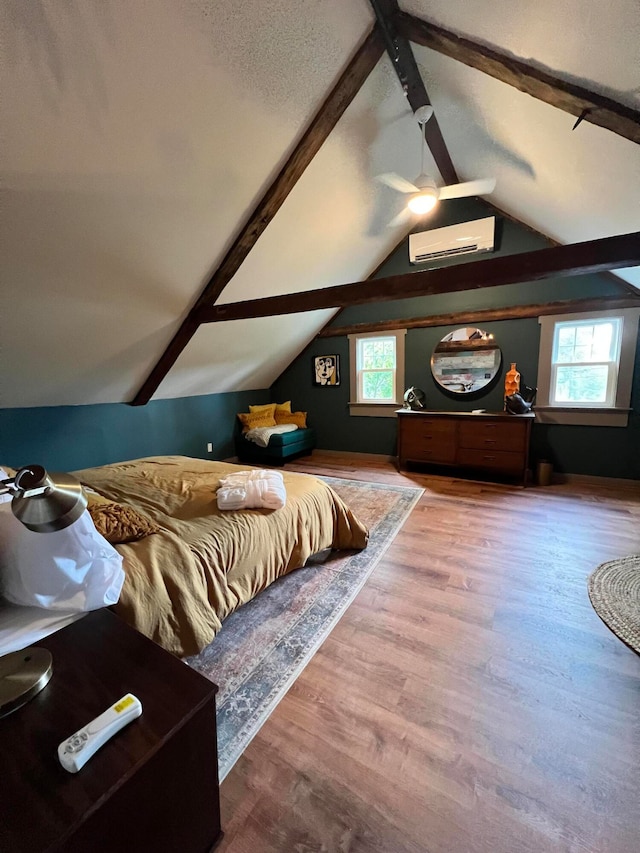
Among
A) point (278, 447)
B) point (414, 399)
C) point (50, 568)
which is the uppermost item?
point (414, 399)

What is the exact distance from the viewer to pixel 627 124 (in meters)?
1.78

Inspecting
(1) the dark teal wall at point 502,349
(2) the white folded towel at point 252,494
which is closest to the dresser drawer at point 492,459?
(1) the dark teal wall at point 502,349

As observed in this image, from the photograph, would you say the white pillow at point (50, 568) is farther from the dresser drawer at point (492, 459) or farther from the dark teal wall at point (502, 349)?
the dark teal wall at point (502, 349)

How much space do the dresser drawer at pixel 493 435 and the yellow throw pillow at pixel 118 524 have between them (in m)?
3.45

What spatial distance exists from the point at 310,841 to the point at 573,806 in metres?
0.83

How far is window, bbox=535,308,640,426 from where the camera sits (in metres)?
3.66

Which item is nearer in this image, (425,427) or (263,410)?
(425,427)

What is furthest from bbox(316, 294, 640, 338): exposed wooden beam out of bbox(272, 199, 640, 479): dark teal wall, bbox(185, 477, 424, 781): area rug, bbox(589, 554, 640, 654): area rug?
bbox(185, 477, 424, 781): area rug

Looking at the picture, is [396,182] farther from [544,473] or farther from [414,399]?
[544,473]

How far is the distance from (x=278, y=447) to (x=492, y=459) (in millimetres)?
2773

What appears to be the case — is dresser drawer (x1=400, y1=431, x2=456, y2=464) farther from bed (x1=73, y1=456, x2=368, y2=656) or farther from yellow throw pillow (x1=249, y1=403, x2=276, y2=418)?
yellow throw pillow (x1=249, y1=403, x2=276, y2=418)

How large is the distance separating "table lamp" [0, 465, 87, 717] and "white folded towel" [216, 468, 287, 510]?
46.9 inches

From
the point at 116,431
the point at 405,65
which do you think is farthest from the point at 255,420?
the point at 405,65

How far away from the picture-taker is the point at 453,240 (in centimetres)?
396
